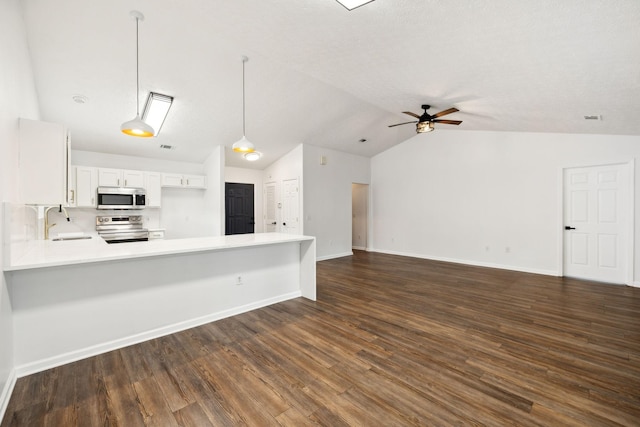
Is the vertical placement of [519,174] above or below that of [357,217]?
above

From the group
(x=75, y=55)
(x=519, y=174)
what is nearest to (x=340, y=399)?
(x=75, y=55)

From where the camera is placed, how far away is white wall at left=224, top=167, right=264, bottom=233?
761 cm

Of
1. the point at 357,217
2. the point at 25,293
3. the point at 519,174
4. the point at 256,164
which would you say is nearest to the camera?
the point at 25,293

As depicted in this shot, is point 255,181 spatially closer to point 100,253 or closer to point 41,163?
point 41,163

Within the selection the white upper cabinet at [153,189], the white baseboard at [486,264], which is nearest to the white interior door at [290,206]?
the white upper cabinet at [153,189]

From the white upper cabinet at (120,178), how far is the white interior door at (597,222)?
27.2 ft

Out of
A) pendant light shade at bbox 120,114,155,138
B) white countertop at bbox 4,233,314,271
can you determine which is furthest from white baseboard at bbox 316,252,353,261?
pendant light shade at bbox 120,114,155,138

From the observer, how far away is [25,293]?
2203mm

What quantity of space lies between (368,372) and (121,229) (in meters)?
5.68

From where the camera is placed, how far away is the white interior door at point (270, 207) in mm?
7617

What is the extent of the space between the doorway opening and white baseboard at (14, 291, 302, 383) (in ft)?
17.6

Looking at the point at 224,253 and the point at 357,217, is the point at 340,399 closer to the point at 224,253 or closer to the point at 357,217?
the point at 224,253

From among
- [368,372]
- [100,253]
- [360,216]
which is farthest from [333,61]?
[360,216]

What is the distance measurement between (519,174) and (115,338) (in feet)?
22.9
